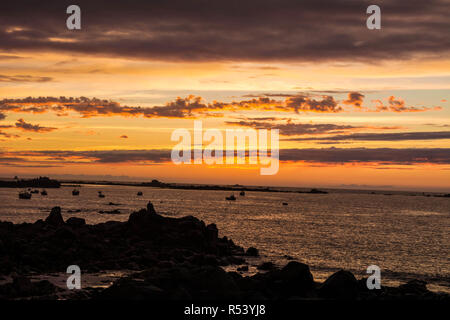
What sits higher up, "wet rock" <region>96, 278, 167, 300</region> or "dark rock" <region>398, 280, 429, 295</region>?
"wet rock" <region>96, 278, 167, 300</region>

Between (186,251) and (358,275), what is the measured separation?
1721 centimetres

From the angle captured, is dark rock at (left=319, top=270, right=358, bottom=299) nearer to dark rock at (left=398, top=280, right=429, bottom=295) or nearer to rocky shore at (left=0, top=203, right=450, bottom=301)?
rocky shore at (left=0, top=203, right=450, bottom=301)

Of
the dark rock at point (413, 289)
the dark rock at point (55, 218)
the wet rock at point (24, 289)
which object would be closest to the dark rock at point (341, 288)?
the dark rock at point (413, 289)

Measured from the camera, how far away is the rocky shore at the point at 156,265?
94.6 ft

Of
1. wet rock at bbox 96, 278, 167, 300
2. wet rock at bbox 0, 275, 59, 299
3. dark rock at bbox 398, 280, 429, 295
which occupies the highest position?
wet rock at bbox 96, 278, 167, 300

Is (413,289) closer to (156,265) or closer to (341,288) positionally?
(341,288)

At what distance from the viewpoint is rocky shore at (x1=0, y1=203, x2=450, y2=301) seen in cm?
2884

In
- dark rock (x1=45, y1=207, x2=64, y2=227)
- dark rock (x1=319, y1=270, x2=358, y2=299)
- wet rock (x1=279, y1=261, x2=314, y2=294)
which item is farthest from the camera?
dark rock (x1=45, y1=207, x2=64, y2=227)

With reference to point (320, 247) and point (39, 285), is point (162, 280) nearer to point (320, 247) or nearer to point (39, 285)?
point (39, 285)

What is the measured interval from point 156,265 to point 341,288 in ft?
62.5

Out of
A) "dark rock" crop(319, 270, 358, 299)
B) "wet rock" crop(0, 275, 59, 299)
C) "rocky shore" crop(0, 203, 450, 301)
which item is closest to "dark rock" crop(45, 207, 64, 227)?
"rocky shore" crop(0, 203, 450, 301)

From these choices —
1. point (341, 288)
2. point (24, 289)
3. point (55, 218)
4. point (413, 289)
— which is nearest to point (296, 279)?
point (341, 288)
